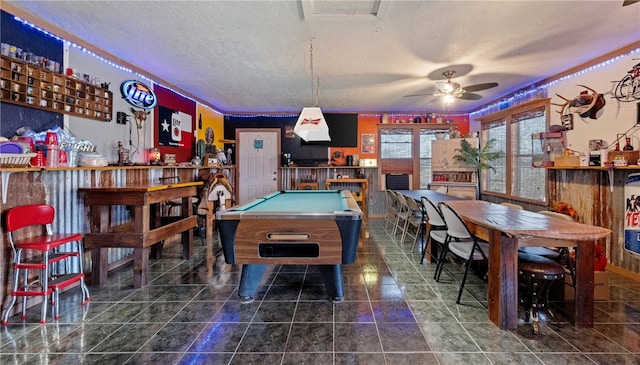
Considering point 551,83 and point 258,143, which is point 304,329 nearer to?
point 551,83

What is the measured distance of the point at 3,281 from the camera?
2.28 metres

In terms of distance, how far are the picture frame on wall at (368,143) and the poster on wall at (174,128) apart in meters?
3.87

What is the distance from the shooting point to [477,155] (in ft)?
19.2

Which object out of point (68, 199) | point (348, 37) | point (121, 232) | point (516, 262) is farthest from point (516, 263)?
point (68, 199)

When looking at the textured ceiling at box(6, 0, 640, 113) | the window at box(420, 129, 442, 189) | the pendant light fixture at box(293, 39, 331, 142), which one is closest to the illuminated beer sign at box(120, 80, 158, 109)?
the textured ceiling at box(6, 0, 640, 113)

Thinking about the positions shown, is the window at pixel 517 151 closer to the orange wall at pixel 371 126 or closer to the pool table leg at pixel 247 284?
the orange wall at pixel 371 126

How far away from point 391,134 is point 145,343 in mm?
6304

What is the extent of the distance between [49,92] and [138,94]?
4.52 ft

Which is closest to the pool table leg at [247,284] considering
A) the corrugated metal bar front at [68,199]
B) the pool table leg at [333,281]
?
the pool table leg at [333,281]

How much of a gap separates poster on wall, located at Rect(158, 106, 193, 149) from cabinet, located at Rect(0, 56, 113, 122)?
1134mm

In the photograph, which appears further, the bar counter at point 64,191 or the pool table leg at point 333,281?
the pool table leg at point 333,281

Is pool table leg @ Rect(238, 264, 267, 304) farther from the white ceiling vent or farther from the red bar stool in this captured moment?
the white ceiling vent

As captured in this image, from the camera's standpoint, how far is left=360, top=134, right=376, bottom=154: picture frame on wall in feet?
23.0

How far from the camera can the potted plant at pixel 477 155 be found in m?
5.75
